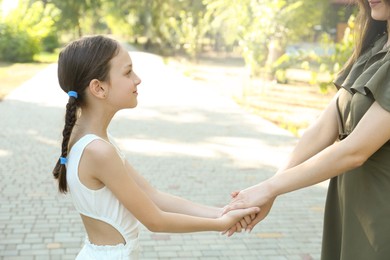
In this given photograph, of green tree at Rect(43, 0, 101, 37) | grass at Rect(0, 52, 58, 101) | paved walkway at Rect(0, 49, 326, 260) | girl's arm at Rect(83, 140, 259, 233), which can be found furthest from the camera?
green tree at Rect(43, 0, 101, 37)

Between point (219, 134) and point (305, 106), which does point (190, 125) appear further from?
point (305, 106)

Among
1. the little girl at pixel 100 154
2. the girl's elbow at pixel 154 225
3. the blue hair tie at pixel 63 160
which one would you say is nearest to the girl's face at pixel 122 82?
the little girl at pixel 100 154

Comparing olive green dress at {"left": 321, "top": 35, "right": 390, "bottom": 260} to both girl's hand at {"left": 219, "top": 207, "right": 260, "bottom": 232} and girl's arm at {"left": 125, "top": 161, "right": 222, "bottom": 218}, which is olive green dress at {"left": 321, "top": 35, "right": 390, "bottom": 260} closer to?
girl's hand at {"left": 219, "top": 207, "right": 260, "bottom": 232}

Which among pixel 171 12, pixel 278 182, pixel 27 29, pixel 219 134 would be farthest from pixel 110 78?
pixel 171 12

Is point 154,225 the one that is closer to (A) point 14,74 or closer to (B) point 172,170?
(B) point 172,170

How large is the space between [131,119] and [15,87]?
6134 mm

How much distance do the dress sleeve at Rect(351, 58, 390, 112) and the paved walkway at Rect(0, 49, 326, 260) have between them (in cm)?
277

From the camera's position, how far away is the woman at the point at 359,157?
2.06 meters

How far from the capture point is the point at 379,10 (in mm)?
2160

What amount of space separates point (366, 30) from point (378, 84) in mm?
389

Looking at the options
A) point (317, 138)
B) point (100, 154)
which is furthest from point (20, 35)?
point (100, 154)

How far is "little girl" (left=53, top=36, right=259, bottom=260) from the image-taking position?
6.71 ft

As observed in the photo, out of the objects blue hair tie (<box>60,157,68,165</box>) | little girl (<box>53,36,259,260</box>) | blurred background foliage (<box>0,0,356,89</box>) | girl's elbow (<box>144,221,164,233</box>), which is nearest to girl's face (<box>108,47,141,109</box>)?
little girl (<box>53,36,259,260</box>)

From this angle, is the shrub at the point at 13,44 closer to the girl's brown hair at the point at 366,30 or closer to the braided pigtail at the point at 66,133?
the braided pigtail at the point at 66,133
